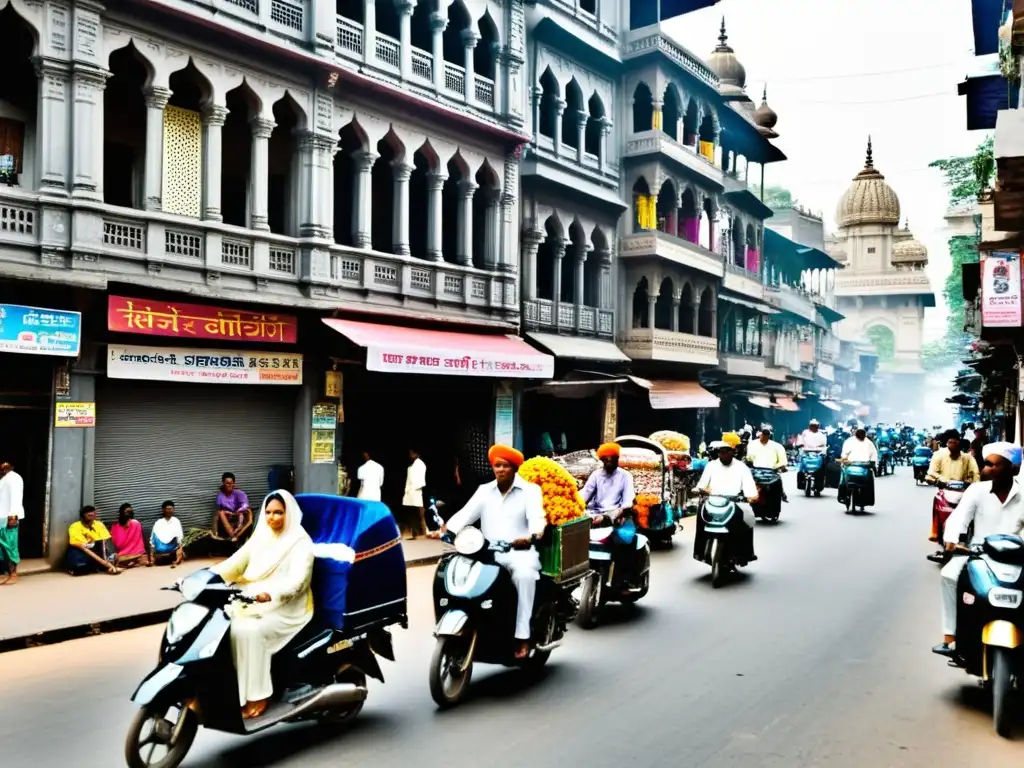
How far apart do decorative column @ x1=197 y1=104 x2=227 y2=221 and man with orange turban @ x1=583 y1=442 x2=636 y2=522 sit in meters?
7.56

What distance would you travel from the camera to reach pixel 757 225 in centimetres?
3612

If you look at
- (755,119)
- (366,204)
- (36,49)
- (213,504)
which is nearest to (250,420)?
(213,504)

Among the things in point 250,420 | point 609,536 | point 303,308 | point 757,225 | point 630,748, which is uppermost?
point 757,225

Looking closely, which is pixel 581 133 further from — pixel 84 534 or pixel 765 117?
pixel 765 117

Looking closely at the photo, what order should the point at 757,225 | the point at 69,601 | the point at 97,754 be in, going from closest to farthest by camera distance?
1. the point at 97,754
2. the point at 69,601
3. the point at 757,225

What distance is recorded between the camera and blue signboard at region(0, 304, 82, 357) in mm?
10703

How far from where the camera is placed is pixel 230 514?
13.0m

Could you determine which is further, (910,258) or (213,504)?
(910,258)

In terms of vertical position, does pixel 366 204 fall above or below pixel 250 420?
above

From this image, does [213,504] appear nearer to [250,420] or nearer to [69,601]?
[250,420]

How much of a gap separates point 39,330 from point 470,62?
10691mm

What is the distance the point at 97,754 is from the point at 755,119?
43.2 m

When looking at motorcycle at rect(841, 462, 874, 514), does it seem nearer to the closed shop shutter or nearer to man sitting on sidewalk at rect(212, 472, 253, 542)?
the closed shop shutter

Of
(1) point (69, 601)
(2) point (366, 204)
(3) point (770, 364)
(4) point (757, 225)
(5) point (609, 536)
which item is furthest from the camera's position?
(3) point (770, 364)
